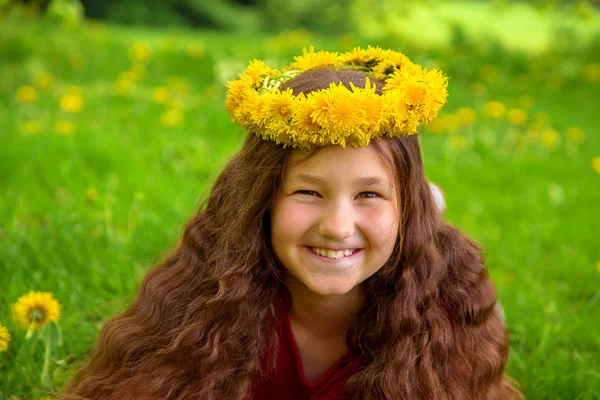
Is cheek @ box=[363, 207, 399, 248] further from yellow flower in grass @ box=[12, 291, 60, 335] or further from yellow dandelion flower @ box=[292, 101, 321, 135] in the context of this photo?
yellow flower in grass @ box=[12, 291, 60, 335]

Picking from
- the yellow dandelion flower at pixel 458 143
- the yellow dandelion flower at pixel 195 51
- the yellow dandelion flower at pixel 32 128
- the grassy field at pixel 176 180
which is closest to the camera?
the grassy field at pixel 176 180

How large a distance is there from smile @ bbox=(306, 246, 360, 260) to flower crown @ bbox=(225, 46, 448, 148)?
0.25 m

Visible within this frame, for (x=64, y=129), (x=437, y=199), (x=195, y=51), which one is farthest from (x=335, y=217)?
(x=195, y=51)

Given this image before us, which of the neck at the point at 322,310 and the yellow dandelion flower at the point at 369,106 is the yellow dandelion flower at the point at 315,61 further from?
the neck at the point at 322,310

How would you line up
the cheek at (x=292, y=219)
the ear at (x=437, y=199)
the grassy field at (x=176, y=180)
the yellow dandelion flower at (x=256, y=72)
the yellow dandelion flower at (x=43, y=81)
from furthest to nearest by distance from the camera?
the yellow dandelion flower at (x=43, y=81), the grassy field at (x=176, y=180), the ear at (x=437, y=199), the yellow dandelion flower at (x=256, y=72), the cheek at (x=292, y=219)

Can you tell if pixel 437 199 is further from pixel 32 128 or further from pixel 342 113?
pixel 32 128

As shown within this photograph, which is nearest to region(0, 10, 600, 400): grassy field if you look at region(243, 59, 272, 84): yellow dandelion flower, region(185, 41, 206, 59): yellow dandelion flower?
region(185, 41, 206, 59): yellow dandelion flower

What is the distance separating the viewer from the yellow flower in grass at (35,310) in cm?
189

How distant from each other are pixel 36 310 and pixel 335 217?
86cm

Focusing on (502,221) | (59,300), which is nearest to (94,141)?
(59,300)

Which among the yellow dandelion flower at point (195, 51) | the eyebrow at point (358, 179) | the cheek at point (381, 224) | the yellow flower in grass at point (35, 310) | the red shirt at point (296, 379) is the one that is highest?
the yellow dandelion flower at point (195, 51)

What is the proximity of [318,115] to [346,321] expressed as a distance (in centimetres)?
64

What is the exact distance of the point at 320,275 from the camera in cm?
167

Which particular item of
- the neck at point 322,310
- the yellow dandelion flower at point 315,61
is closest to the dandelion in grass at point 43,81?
the yellow dandelion flower at point 315,61
